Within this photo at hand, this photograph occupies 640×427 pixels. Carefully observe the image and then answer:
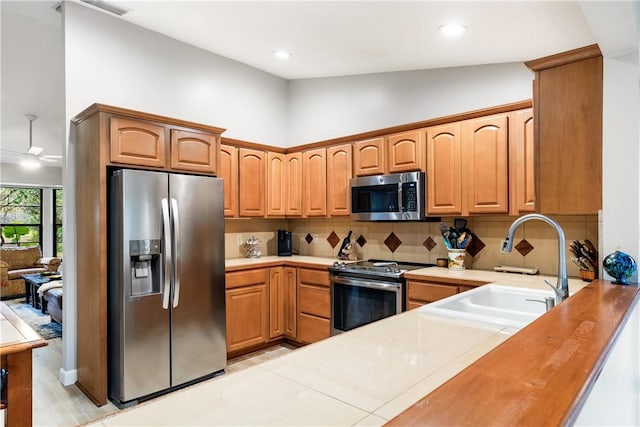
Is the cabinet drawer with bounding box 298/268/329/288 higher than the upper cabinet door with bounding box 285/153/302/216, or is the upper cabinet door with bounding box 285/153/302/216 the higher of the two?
the upper cabinet door with bounding box 285/153/302/216

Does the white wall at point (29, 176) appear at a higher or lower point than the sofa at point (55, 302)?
higher

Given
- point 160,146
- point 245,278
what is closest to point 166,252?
point 160,146

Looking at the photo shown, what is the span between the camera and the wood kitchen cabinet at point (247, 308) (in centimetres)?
347

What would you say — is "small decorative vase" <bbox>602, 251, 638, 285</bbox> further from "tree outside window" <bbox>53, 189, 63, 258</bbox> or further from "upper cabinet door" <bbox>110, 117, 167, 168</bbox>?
"tree outside window" <bbox>53, 189, 63, 258</bbox>

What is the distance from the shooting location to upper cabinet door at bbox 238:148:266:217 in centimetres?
396

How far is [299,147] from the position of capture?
436cm

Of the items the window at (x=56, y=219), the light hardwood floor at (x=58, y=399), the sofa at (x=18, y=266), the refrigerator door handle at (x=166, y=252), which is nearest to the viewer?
the light hardwood floor at (x=58, y=399)

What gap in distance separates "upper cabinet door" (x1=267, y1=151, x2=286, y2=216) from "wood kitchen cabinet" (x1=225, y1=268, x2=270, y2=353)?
80 centimetres

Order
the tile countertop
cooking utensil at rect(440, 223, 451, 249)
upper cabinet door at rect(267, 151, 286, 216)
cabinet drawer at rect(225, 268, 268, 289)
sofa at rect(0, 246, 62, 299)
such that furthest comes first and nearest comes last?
1. sofa at rect(0, 246, 62, 299)
2. upper cabinet door at rect(267, 151, 286, 216)
3. cabinet drawer at rect(225, 268, 268, 289)
4. cooking utensil at rect(440, 223, 451, 249)
5. the tile countertop

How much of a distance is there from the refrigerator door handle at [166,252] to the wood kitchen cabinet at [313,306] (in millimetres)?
1379

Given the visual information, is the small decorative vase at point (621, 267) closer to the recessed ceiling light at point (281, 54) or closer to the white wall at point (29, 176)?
the recessed ceiling light at point (281, 54)

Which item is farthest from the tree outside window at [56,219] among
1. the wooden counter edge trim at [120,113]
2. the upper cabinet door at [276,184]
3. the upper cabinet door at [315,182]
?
the upper cabinet door at [315,182]

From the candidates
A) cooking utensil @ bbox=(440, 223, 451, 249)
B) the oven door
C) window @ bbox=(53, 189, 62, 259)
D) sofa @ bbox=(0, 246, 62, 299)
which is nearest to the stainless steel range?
the oven door

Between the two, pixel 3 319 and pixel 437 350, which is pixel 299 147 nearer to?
pixel 3 319
